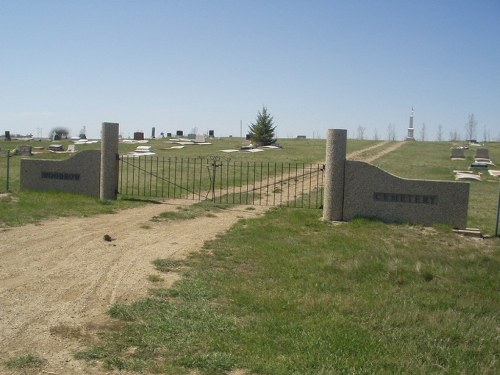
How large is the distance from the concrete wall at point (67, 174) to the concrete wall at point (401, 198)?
8.17 meters

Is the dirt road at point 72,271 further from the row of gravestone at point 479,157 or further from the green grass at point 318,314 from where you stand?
the row of gravestone at point 479,157

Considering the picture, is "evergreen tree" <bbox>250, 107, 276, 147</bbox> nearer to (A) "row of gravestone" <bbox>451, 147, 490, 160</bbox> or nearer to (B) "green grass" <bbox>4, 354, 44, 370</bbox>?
(A) "row of gravestone" <bbox>451, 147, 490, 160</bbox>

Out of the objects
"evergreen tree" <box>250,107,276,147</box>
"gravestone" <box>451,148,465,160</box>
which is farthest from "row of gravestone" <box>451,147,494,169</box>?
"evergreen tree" <box>250,107,276,147</box>

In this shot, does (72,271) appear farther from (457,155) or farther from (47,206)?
(457,155)

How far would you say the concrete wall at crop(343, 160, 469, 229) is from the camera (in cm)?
1273

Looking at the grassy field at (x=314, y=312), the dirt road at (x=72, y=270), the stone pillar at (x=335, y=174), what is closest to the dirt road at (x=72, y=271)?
the dirt road at (x=72, y=270)

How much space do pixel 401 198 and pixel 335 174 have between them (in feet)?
5.71

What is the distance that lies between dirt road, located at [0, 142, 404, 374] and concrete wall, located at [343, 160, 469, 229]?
3117 millimetres

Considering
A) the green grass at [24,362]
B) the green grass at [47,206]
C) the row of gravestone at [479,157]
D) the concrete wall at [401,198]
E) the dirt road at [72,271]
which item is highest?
the row of gravestone at [479,157]

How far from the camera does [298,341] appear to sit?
536 cm

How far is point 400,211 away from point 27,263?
28.5 ft

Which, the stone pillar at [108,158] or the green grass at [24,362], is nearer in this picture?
the green grass at [24,362]

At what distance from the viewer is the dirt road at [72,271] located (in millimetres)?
5344

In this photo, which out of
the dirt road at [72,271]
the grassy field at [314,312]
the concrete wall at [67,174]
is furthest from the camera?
the concrete wall at [67,174]
